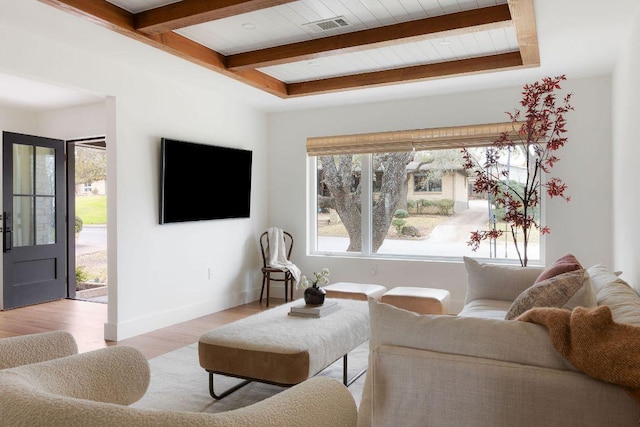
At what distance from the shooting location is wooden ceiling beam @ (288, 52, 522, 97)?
13.9 ft

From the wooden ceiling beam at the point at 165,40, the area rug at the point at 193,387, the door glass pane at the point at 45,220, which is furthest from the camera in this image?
the door glass pane at the point at 45,220

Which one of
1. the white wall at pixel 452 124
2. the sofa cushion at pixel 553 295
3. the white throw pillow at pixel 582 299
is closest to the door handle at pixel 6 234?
the white wall at pixel 452 124

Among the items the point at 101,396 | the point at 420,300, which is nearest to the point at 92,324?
the point at 420,300

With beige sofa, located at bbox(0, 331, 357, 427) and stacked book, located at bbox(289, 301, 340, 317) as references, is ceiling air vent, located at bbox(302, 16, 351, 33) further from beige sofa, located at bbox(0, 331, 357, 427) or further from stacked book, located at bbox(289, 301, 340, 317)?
beige sofa, located at bbox(0, 331, 357, 427)

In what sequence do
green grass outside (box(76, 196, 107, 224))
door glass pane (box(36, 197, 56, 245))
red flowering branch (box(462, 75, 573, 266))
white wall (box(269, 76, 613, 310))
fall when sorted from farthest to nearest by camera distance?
Answer: green grass outside (box(76, 196, 107, 224)) → door glass pane (box(36, 197, 56, 245)) → white wall (box(269, 76, 613, 310)) → red flowering branch (box(462, 75, 573, 266))

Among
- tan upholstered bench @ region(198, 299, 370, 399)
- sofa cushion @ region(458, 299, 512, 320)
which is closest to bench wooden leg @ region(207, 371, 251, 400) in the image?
tan upholstered bench @ region(198, 299, 370, 399)

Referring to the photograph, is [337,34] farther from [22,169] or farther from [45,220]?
[45,220]

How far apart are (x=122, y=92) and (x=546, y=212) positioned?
13.9ft

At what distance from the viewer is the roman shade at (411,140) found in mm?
5074

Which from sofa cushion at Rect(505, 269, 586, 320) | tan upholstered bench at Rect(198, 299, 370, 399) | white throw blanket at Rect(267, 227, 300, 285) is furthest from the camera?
white throw blanket at Rect(267, 227, 300, 285)

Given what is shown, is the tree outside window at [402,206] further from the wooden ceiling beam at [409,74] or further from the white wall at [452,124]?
the wooden ceiling beam at [409,74]

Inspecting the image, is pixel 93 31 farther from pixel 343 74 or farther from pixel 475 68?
pixel 475 68

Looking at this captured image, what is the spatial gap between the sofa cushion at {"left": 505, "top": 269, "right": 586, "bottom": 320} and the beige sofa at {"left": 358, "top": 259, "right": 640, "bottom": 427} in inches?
14.8

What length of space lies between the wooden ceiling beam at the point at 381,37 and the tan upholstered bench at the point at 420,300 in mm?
2162
